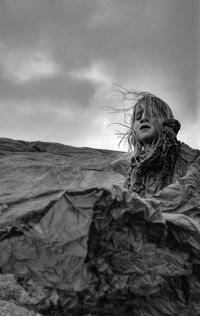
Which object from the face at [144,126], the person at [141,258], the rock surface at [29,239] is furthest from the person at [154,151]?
the person at [141,258]

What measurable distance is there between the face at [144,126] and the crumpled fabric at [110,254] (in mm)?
1996

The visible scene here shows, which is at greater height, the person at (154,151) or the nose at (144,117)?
the nose at (144,117)

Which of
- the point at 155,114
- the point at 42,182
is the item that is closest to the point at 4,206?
the point at 42,182

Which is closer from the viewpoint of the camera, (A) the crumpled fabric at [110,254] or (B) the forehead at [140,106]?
(A) the crumpled fabric at [110,254]

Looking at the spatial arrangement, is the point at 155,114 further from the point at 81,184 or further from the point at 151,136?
the point at 81,184

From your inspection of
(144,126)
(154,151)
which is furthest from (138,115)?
(154,151)

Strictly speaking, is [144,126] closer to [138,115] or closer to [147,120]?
[147,120]

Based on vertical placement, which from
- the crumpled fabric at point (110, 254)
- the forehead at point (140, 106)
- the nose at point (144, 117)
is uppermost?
the forehead at point (140, 106)

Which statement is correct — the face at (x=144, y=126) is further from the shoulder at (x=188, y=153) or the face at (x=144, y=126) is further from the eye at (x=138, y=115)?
the shoulder at (x=188, y=153)

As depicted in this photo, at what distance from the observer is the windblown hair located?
7109 millimetres

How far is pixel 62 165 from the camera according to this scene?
7703mm

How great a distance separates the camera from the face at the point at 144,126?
6953 mm

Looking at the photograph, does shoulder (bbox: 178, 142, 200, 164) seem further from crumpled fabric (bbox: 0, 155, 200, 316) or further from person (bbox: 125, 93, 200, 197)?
crumpled fabric (bbox: 0, 155, 200, 316)

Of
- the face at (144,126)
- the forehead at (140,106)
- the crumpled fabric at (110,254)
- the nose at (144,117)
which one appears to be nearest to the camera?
the crumpled fabric at (110,254)
